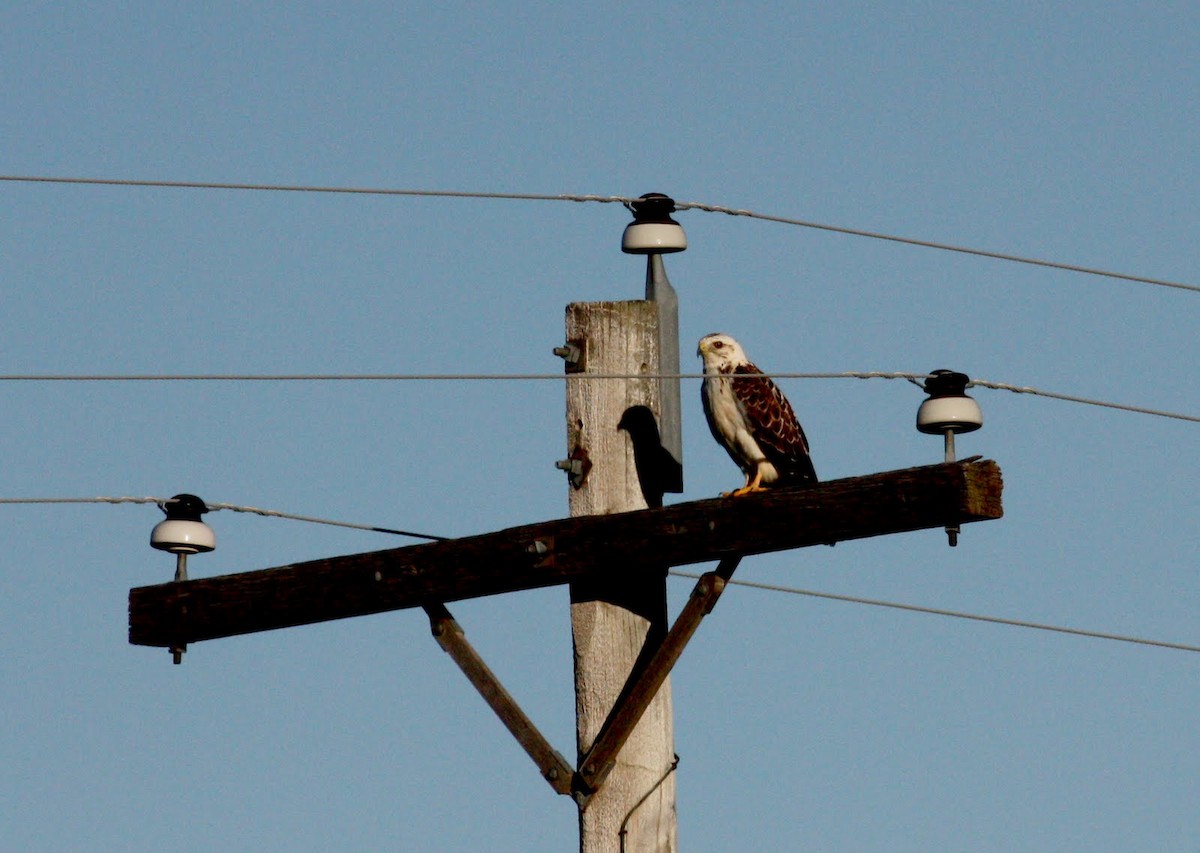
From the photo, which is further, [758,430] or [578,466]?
[758,430]

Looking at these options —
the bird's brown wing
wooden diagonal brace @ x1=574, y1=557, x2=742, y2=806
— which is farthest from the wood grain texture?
the bird's brown wing

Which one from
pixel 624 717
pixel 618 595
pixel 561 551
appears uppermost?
pixel 561 551

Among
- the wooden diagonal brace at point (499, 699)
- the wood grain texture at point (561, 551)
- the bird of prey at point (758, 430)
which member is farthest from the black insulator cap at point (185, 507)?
the bird of prey at point (758, 430)

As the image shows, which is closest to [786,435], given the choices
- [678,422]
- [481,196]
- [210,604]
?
[678,422]

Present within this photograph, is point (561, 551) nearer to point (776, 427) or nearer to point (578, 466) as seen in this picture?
point (578, 466)

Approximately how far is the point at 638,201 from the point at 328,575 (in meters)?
1.82

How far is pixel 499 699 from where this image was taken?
25.9 feet

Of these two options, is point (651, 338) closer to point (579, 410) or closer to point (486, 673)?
point (579, 410)

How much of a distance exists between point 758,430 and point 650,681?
1680 millimetres

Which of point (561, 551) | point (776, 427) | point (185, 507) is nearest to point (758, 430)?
point (776, 427)

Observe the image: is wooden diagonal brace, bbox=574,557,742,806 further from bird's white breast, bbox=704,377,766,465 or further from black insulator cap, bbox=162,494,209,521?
black insulator cap, bbox=162,494,209,521

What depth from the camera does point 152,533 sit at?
8.81 meters

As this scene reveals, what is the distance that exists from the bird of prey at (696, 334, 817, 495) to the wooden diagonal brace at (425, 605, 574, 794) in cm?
149

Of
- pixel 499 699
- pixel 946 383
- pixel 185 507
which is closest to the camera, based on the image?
pixel 946 383
